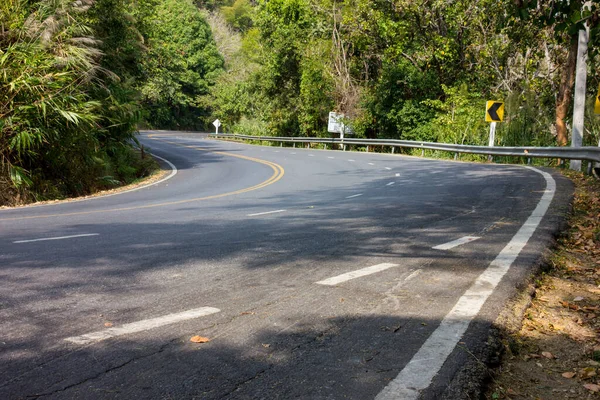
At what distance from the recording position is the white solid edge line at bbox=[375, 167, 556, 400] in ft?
11.1

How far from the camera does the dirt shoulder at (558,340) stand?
3744mm

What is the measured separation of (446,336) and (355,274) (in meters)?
1.83

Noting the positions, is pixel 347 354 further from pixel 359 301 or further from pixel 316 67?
pixel 316 67

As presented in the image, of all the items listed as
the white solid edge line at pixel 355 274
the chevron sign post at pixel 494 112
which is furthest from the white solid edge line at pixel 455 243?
the chevron sign post at pixel 494 112

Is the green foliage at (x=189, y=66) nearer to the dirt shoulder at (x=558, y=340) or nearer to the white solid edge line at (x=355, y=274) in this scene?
→ the white solid edge line at (x=355, y=274)

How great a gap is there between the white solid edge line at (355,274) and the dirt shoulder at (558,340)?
4.78 ft

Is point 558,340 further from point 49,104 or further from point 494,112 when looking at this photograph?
point 494,112

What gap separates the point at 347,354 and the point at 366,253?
3231mm

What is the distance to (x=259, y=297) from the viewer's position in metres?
5.12

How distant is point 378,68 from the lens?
4150 cm

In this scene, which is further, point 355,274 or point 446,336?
point 355,274

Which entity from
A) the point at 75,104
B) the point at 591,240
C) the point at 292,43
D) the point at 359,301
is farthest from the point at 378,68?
the point at 359,301

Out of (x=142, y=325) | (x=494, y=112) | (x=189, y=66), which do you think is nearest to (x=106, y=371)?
(x=142, y=325)

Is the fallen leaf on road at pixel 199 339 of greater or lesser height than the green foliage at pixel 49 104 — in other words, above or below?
below
